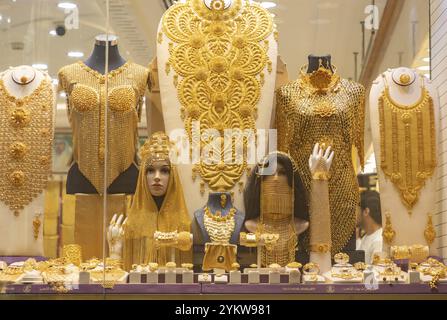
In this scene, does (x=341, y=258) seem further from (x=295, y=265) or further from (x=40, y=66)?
(x=40, y=66)

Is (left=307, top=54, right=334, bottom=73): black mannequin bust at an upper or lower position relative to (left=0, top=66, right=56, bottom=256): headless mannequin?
upper

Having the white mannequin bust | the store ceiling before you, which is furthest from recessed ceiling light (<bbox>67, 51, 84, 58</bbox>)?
the white mannequin bust

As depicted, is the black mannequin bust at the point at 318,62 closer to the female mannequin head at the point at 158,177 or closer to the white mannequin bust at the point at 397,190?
the white mannequin bust at the point at 397,190

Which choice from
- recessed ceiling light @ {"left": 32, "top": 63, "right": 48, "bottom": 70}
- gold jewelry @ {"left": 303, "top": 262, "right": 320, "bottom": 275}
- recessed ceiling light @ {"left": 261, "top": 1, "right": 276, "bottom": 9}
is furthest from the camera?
recessed ceiling light @ {"left": 261, "top": 1, "right": 276, "bottom": 9}

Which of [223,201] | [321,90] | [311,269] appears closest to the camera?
[311,269]

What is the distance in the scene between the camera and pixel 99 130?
3836 millimetres

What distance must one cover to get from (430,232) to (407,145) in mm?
334

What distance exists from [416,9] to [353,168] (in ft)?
2.16

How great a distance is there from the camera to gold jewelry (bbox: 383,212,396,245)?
3.78m

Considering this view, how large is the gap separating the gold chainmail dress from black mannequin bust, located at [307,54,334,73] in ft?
1.54

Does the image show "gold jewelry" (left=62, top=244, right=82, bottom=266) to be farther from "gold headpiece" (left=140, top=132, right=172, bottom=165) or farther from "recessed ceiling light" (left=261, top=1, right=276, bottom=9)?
"recessed ceiling light" (left=261, top=1, right=276, bottom=9)

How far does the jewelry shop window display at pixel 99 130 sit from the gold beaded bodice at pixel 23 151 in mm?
111

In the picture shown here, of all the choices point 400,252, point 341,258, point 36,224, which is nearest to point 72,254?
point 36,224
